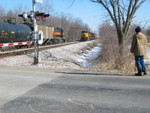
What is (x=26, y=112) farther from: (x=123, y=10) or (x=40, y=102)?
(x=123, y=10)

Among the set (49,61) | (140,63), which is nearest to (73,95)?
(140,63)

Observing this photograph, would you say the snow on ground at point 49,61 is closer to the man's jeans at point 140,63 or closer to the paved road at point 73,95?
the paved road at point 73,95

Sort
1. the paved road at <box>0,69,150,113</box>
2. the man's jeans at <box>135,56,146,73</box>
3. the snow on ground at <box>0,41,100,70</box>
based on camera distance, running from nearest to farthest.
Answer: the paved road at <box>0,69,150,113</box>
the man's jeans at <box>135,56,146,73</box>
the snow on ground at <box>0,41,100,70</box>

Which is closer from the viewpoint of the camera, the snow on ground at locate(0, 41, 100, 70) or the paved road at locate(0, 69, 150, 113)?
the paved road at locate(0, 69, 150, 113)

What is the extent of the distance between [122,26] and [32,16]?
6.83 m

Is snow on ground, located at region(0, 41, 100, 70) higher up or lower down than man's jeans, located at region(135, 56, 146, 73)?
lower down

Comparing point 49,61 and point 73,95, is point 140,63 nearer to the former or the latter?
point 73,95

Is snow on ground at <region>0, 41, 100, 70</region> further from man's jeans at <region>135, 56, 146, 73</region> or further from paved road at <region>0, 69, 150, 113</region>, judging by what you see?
man's jeans at <region>135, 56, 146, 73</region>

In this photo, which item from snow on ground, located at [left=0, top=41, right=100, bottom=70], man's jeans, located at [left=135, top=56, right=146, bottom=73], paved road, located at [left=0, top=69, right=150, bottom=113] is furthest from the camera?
snow on ground, located at [left=0, top=41, right=100, bottom=70]

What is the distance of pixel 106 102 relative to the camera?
4.86 m

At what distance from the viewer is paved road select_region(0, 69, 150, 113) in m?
4.43

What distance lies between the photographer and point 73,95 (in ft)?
17.9

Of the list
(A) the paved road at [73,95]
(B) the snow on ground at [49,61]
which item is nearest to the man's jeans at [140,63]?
(A) the paved road at [73,95]

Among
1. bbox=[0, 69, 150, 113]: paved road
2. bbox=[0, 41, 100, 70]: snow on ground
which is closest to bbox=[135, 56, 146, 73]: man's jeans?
bbox=[0, 69, 150, 113]: paved road
